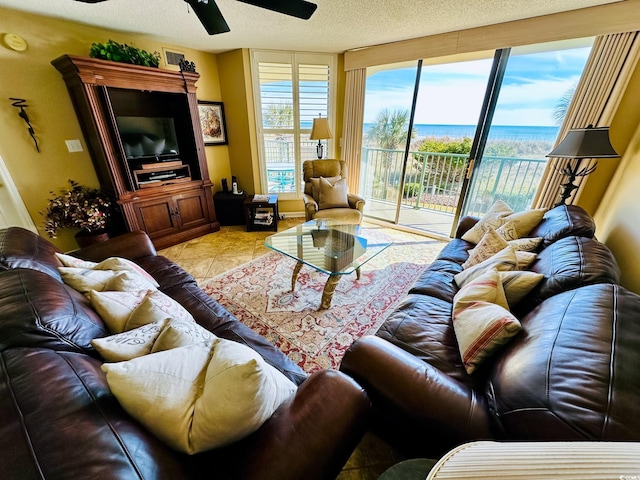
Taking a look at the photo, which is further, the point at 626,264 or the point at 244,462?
the point at 626,264

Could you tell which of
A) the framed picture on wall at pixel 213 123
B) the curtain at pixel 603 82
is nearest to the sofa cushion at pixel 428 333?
the curtain at pixel 603 82

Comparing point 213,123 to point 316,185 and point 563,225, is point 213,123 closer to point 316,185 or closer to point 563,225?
point 316,185

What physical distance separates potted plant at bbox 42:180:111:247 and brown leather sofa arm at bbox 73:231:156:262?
0.84 m

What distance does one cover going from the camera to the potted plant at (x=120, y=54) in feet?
7.87

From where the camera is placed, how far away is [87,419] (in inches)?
21.4

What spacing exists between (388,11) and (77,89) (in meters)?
3.05

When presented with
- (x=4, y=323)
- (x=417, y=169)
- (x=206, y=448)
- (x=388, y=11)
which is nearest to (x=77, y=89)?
(x=4, y=323)

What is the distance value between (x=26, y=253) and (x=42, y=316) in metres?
0.68

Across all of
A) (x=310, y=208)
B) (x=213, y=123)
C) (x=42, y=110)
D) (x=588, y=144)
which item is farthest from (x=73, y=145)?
(x=588, y=144)

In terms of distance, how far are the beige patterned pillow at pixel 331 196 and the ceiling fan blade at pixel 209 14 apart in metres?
1.88

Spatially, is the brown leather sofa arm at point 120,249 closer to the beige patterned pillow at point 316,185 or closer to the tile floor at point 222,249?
the tile floor at point 222,249

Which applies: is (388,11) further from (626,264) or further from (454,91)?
(626,264)

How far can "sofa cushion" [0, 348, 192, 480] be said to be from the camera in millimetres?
454

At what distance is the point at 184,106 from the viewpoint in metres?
3.12
